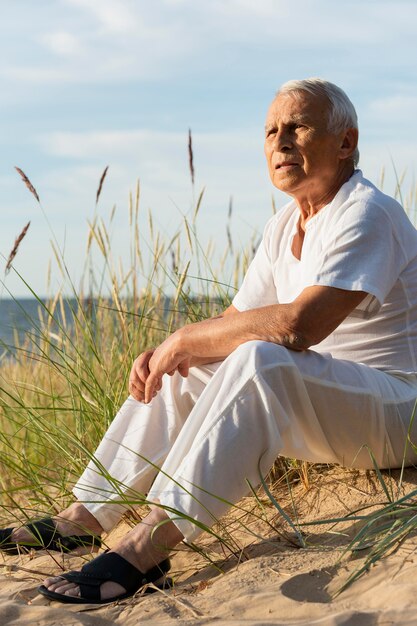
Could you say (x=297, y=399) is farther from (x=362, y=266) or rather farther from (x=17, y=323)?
(x=17, y=323)

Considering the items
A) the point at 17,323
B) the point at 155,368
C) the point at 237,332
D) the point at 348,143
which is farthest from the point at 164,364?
the point at 17,323

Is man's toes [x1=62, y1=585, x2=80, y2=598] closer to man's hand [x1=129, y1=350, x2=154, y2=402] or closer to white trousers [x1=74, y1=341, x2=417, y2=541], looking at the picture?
white trousers [x1=74, y1=341, x2=417, y2=541]

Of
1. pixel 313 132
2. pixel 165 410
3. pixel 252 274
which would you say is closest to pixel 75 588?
pixel 165 410

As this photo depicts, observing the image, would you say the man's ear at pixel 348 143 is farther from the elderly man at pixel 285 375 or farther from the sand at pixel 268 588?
the sand at pixel 268 588

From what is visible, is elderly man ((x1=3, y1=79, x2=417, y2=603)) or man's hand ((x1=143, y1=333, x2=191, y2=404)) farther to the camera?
man's hand ((x1=143, y1=333, x2=191, y2=404))

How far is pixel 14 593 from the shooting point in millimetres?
2379

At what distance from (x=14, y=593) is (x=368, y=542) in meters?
1.00

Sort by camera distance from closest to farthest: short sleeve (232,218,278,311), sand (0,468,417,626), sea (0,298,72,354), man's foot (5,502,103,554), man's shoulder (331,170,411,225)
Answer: sand (0,468,417,626) → man's shoulder (331,170,411,225) → man's foot (5,502,103,554) → short sleeve (232,218,278,311) → sea (0,298,72,354)

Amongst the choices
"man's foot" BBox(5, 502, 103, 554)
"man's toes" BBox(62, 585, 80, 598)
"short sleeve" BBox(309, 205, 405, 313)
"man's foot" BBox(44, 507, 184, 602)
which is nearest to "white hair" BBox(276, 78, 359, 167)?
"short sleeve" BBox(309, 205, 405, 313)

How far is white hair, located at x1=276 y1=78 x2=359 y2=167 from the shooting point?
262 cm

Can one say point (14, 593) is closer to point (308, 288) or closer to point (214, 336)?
point (214, 336)

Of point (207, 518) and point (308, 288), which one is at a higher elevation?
point (308, 288)

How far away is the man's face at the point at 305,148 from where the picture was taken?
261 centimetres

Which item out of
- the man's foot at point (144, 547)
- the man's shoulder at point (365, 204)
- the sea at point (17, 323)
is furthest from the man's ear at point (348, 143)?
the man's foot at point (144, 547)
